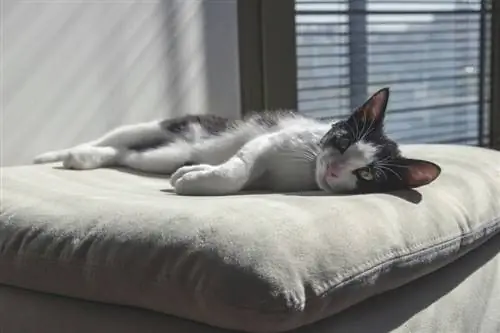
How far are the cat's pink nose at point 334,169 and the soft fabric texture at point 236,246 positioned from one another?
0.20 feet

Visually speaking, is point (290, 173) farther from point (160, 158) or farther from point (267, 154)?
point (160, 158)

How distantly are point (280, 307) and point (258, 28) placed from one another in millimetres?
1467

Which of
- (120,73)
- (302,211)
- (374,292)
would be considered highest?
(120,73)

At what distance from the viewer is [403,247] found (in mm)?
997

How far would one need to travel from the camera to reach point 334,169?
1191 mm

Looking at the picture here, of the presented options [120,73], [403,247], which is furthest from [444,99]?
[403,247]

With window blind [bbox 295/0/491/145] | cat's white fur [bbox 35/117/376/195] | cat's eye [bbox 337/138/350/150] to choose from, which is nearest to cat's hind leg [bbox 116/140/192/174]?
cat's white fur [bbox 35/117/376/195]

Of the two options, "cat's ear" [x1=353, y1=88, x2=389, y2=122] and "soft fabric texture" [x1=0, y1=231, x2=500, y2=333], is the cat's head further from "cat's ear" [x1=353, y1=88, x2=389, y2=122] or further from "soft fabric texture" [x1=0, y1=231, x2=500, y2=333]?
"soft fabric texture" [x1=0, y1=231, x2=500, y2=333]

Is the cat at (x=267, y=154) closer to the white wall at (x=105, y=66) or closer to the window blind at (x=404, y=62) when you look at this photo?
the white wall at (x=105, y=66)

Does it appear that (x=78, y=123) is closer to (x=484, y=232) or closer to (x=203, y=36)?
(x=203, y=36)

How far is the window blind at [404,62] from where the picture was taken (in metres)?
2.22

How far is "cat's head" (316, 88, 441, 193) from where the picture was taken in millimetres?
1166

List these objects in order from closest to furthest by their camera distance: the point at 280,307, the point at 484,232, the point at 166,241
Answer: the point at 280,307
the point at 166,241
the point at 484,232

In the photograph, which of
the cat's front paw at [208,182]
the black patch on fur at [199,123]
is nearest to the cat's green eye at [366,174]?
the cat's front paw at [208,182]
